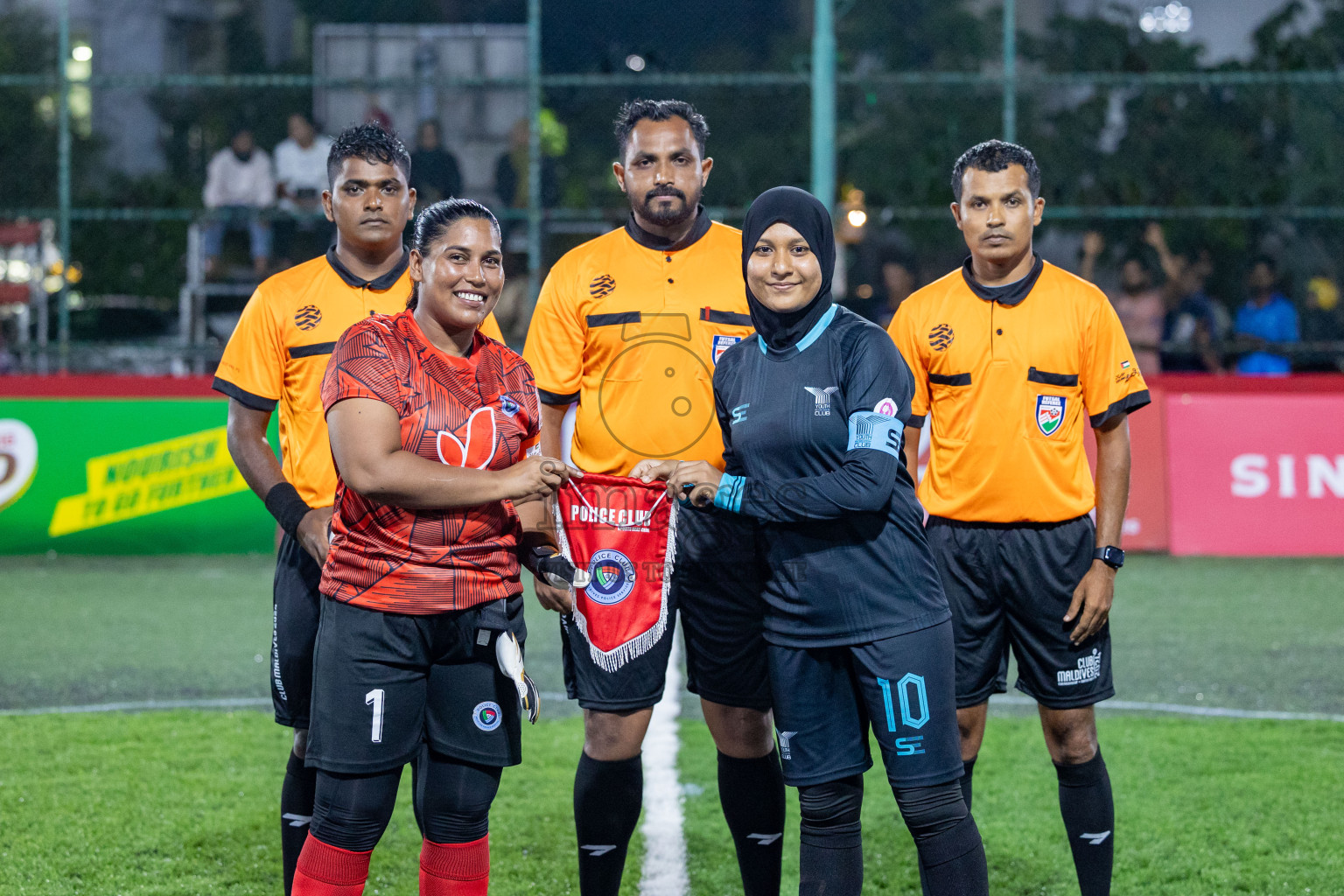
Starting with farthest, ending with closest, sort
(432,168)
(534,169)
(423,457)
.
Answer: (432,168) < (534,169) < (423,457)

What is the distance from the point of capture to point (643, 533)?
400cm

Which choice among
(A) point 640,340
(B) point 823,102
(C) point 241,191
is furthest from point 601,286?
(C) point 241,191

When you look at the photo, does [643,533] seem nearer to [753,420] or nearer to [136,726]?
[753,420]

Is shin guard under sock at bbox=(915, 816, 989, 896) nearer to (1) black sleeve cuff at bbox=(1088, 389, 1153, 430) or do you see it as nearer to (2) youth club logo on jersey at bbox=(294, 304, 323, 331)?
(1) black sleeve cuff at bbox=(1088, 389, 1153, 430)

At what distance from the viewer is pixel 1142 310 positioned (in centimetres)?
1291

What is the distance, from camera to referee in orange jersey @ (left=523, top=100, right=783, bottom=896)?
160 inches

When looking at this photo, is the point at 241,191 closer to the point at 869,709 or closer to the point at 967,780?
the point at 967,780

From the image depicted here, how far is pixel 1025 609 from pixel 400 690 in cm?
181

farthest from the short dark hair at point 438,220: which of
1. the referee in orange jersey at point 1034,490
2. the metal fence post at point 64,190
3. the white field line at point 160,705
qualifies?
the metal fence post at point 64,190

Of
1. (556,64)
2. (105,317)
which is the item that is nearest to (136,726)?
(105,317)

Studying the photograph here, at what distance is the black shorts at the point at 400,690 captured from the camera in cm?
351

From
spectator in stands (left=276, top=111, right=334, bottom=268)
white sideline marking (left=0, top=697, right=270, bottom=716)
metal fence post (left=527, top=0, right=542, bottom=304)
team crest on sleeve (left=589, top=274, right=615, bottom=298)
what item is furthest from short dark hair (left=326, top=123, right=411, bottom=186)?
spectator in stands (left=276, top=111, right=334, bottom=268)

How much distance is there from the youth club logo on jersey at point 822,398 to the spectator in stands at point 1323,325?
10.3m

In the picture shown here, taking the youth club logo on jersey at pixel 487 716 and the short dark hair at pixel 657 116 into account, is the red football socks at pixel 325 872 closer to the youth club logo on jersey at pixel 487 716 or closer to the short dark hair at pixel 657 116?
the youth club logo on jersey at pixel 487 716
